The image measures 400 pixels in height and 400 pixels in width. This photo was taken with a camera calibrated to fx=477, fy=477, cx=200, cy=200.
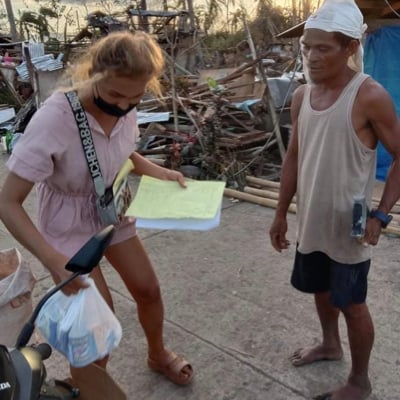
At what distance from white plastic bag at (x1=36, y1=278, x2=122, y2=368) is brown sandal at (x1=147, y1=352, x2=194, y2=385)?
3.33ft

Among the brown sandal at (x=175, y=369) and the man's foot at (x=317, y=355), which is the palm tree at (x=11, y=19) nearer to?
the brown sandal at (x=175, y=369)

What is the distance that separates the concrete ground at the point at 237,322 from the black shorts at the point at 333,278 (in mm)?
603

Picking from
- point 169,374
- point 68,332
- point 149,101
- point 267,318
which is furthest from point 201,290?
point 149,101

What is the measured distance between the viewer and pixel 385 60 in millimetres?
5969

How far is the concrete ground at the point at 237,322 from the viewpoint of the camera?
2602mm

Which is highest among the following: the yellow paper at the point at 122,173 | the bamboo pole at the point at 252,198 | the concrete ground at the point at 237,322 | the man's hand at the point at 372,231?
the yellow paper at the point at 122,173

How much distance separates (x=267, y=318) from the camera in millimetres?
3180

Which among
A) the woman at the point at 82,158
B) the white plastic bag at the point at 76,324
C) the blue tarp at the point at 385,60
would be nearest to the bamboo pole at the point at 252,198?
the blue tarp at the point at 385,60

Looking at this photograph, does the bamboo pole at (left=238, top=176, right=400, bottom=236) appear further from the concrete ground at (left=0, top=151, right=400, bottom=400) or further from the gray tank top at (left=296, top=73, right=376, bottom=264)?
the gray tank top at (left=296, top=73, right=376, bottom=264)

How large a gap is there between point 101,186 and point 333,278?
3.74ft

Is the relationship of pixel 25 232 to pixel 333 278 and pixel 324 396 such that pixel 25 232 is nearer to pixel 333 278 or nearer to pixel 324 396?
pixel 333 278

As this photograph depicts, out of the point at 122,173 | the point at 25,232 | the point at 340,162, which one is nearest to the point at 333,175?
the point at 340,162

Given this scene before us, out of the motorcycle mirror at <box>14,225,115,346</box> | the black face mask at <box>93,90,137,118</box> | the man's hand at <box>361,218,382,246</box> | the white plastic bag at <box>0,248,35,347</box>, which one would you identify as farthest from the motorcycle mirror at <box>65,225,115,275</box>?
the man's hand at <box>361,218,382,246</box>

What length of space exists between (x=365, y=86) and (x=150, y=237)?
3.00 metres
